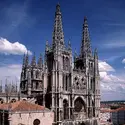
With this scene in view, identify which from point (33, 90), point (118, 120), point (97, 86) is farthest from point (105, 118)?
point (33, 90)

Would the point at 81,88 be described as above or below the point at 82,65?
below

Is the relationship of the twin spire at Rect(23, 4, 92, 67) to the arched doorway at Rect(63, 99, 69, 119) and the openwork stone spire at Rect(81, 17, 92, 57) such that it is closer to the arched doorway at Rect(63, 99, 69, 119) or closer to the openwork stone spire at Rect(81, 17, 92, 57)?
the openwork stone spire at Rect(81, 17, 92, 57)

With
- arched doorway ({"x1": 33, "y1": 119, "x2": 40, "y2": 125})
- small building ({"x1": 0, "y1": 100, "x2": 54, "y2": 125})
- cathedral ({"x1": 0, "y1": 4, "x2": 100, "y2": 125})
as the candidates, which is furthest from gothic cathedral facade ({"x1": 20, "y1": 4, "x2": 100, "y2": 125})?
arched doorway ({"x1": 33, "y1": 119, "x2": 40, "y2": 125})

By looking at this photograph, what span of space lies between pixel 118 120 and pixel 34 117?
62.0 meters

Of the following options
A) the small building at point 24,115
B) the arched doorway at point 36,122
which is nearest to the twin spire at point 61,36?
the small building at point 24,115

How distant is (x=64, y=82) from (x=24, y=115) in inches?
764

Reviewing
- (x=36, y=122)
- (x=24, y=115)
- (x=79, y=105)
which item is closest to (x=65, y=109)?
(x=79, y=105)

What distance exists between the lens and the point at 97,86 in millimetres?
77250

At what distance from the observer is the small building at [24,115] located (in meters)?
48.6

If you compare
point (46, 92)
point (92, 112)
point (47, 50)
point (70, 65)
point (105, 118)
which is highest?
point (47, 50)

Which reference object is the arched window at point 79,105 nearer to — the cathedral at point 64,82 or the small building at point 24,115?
the cathedral at point 64,82

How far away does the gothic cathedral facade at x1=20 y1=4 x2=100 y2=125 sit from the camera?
209 ft

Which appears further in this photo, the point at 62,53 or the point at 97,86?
the point at 97,86

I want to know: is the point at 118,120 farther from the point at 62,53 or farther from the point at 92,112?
the point at 62,53
